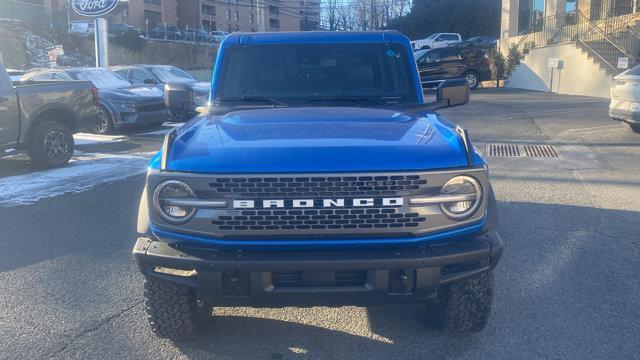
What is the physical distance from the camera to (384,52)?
532 centimetres

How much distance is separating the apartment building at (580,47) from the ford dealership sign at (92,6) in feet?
Answer: 55.9

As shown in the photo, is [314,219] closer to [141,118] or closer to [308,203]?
[308,203]

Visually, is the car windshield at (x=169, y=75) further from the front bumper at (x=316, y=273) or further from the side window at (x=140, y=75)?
the front bumper at (x=316, y=273)

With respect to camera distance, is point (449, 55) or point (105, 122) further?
point (449, 55)

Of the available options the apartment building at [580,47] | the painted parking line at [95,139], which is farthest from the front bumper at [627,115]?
the apartment building at [580,47]

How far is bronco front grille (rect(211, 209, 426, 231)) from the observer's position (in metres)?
3.33

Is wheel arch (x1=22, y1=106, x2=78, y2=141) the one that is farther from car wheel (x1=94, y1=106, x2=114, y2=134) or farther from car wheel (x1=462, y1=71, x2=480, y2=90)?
car wheel (x1=462, y1=71, x2=480, y2=90)

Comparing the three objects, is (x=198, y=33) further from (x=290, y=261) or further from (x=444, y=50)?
(x=290, y=261)

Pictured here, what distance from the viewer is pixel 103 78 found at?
15.6m

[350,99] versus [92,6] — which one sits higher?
[92,6]

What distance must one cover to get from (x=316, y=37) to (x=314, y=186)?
93.6 inches

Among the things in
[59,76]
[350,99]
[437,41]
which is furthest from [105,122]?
[437,41]

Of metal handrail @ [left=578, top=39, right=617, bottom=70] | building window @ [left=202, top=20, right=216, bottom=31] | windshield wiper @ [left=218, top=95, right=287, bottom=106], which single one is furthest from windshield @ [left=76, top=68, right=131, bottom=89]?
building window @ [left=202, top=20, right=216, bottom=31]

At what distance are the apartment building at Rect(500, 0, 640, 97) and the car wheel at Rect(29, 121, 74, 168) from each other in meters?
18.1
